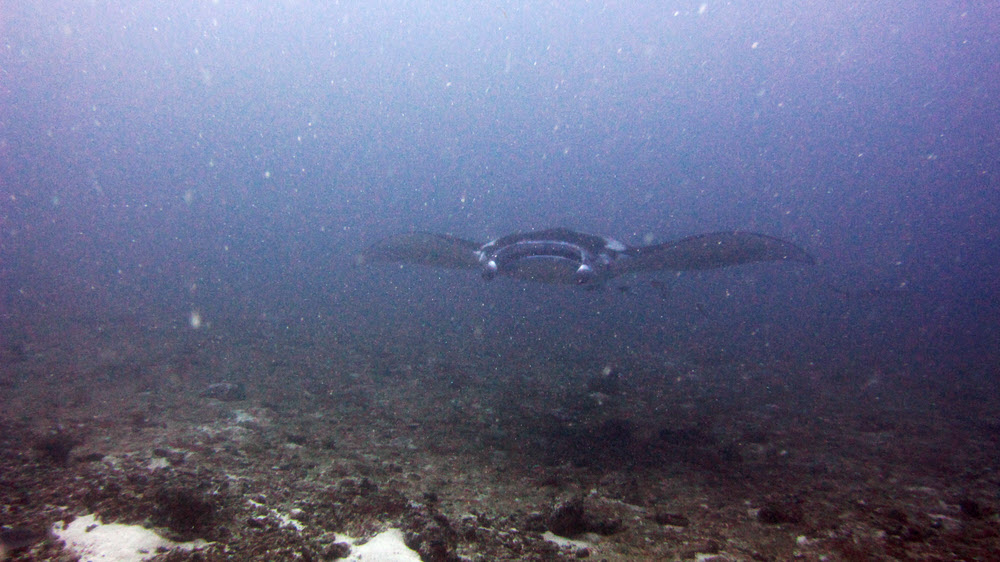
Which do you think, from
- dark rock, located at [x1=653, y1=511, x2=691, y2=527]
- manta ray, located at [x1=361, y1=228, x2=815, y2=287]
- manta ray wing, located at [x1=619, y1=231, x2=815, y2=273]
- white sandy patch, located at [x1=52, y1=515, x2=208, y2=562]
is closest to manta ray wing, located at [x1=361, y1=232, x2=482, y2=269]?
manta ray, located at [x1=361, y1=228, x2=815, y2=287]

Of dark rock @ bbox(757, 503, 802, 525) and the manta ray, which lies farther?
the manta ray

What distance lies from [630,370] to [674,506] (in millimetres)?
5559

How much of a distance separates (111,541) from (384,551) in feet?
5.04

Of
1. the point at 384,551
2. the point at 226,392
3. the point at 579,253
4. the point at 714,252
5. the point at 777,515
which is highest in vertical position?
the point at 714,252

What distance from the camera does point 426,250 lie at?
11.0 meters

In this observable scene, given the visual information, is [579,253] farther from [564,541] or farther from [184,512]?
[184,512]

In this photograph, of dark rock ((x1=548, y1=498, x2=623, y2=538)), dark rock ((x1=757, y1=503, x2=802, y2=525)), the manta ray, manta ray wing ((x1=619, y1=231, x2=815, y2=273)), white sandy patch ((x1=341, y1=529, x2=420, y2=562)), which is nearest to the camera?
white sandy patch ((x1=341, y1=529, x2=420, y2=562))

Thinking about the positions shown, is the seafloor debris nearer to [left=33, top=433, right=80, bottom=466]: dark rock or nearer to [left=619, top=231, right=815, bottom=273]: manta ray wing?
[left=33, top=433, right=80, bottom=466]: dark rock

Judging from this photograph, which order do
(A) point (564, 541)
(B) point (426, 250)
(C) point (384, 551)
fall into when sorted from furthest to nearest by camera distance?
1. (B) point (426, 250)
2. (A) point (564, 541)
3. (C) point (384, 551)

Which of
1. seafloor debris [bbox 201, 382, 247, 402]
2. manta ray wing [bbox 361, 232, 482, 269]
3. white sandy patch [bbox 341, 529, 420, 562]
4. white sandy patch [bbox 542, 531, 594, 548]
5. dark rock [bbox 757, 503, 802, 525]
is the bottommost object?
white sandy patch [bbox 341, 529, 420, 562]

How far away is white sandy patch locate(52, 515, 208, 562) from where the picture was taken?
2.11m

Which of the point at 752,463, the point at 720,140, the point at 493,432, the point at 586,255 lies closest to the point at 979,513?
the point at 752,463

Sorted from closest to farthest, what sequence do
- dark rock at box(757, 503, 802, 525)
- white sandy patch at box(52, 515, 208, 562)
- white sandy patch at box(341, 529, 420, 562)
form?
1. white sandy patch at box(52, 515, 208, 562)
2. white sandy patch at box(341, 529, 420, 562)
3. dark rock at box(757, 503, 802, 525)

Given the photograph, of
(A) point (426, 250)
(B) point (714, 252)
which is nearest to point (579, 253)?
(B) point (714, 252)
